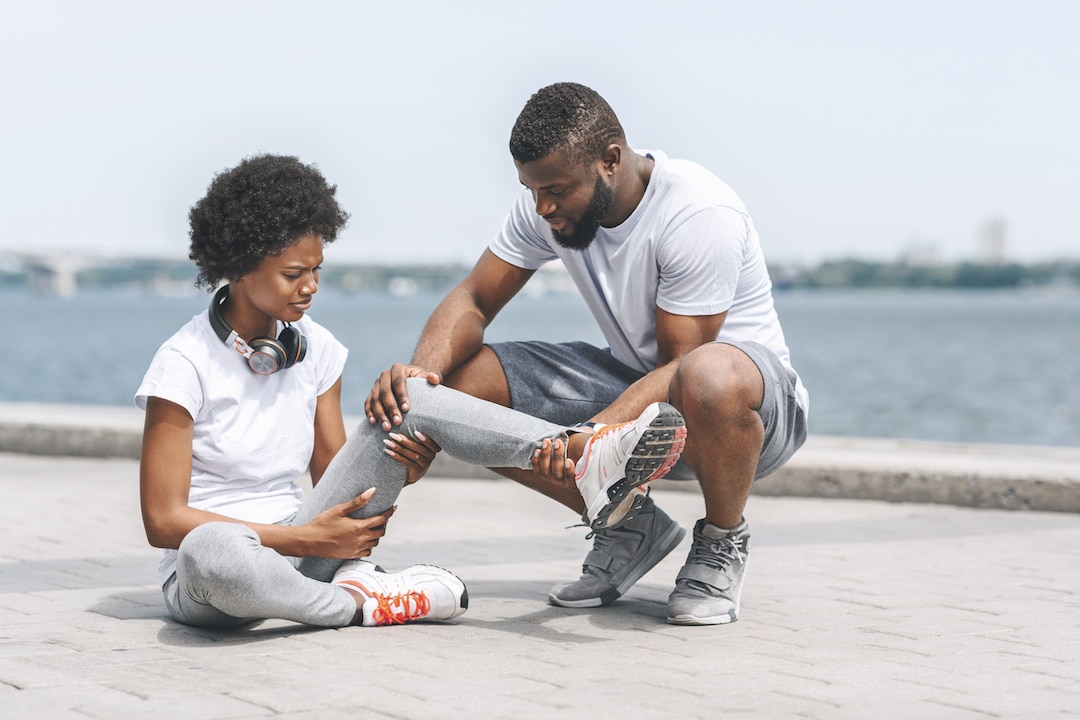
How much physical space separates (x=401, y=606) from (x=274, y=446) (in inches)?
21.8

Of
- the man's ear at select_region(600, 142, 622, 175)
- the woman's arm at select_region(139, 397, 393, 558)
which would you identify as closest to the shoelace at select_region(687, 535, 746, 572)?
the woman's arm at select_region(139, 397, 393, 558)

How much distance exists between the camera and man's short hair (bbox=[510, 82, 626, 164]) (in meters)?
3.79

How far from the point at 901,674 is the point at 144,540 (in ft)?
10.8

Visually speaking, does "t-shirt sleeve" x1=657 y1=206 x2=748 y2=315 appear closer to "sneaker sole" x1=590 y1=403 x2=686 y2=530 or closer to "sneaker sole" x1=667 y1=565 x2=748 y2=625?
"sneaker sole" x1=590 y1=403 x2=686 y2=530

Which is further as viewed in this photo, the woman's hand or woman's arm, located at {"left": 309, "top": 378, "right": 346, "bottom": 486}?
woman's arm, located at {"left": 309, "top": 378, "right": 346, "bottom": 486}

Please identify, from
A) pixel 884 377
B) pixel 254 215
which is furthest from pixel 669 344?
pixel 884 377

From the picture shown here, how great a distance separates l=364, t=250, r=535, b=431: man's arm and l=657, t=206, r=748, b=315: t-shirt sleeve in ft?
1.98

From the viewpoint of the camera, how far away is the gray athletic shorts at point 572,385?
4020 mm

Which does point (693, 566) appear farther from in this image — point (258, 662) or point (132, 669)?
point (132, 669)

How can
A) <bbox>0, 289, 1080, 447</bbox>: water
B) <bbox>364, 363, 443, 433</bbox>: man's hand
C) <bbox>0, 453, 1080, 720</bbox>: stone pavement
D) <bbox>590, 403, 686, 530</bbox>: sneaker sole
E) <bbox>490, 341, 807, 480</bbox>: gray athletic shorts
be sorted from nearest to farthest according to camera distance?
1. <bbox>0, 453, 1080, 720</bbox>: stone pavement
2. <bbox>590, 403, 686, 530</bbox>: sneaker sole
3. <bbox>364, 363, 443, 433</bbox>: man's hand
4. <bbox>490, 341, 807, 480</bbox>: gray athletic shorts
5. <bbox>0, 289, 1080, 447</bbox>: water

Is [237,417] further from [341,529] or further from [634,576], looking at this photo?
[634,576]

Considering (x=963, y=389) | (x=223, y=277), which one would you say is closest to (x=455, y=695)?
(x=223, y=277)

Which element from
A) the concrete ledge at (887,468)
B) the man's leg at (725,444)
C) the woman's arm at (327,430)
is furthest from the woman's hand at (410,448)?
the concrete ledge at (887,468)

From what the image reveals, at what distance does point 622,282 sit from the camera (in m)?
4.02
